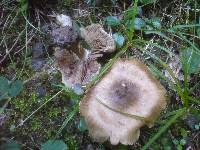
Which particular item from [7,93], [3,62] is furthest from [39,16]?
[7,93]

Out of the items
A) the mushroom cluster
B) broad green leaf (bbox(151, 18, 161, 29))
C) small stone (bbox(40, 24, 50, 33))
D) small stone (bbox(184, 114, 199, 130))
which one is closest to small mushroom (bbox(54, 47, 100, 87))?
the mushroom cluster

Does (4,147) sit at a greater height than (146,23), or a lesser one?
lesser

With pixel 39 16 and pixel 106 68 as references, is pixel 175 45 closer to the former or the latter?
pixel 106 68

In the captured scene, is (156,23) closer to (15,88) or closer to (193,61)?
(193,61)

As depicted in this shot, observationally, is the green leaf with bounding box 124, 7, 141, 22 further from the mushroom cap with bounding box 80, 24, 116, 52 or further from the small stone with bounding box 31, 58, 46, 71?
the small stone with bounding box 31, 58, 46, 71

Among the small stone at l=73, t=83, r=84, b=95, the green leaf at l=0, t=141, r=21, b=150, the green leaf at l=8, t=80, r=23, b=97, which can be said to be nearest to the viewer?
the green leaf at l=0, t=141, r=21, b=150

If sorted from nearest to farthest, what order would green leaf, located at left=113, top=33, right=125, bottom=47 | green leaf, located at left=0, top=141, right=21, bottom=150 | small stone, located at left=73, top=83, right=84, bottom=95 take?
1. green leaf, located at left=0, top=141, right=21, bottom=150
2. small stone, located at left=73, top=83, right=84, bottom=95
3. green leaf, located at left=113, top=33, right=125, bottom=47

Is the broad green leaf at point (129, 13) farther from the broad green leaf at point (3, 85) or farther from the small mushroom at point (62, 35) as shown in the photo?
the broad green leaf at point (3, 85)
